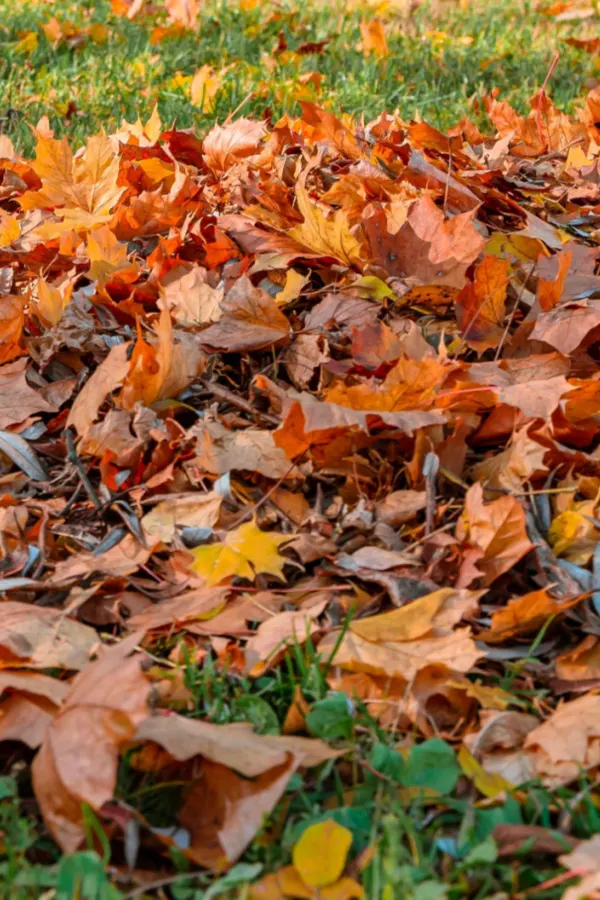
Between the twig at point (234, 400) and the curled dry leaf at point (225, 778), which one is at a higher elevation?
the twig at point (234, 400)

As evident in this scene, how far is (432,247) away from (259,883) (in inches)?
54.3

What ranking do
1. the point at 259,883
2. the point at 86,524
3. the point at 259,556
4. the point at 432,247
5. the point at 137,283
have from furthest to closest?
1. the point at 137,283
2. the point at 432,247
3. the point at 86,524
4. the point at 259,556
5. the point at 259,883

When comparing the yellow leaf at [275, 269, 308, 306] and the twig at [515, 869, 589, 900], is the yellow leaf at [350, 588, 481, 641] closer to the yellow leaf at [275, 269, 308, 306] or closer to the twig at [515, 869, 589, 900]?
the twig at [515, 869, 589, 900]

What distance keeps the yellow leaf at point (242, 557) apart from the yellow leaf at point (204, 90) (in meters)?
3.01

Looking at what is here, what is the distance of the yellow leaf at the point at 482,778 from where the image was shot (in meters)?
1.29

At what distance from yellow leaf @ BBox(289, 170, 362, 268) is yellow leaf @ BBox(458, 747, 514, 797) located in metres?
1.18

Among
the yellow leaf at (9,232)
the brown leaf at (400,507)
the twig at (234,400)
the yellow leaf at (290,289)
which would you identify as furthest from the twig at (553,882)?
the yellow leaf at (9,232)

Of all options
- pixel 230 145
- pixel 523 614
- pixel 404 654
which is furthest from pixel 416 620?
pixel 230 145

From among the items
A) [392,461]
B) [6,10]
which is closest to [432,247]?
[392,461]

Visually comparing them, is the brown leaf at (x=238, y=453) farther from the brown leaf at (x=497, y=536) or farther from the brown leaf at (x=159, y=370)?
the brown leaf at (x=497, y=536)

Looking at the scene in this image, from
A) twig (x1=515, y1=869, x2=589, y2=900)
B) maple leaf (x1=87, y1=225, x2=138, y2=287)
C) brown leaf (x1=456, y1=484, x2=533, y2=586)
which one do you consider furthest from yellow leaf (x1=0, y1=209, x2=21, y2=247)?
twig (x1=515, y1=869, x2=589, y2=900)

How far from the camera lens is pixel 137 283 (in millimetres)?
2275

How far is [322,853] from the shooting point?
116 centimetres

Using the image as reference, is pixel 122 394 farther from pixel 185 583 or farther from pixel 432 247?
pixel 432 247
